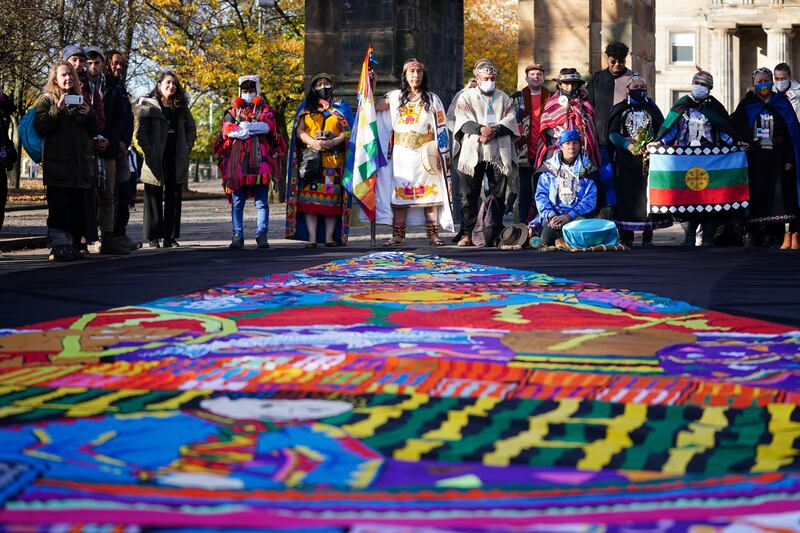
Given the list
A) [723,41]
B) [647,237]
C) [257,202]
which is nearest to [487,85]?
[647,237]

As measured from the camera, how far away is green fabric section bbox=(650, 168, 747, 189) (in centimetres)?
1494

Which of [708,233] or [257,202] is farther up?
[257,202]

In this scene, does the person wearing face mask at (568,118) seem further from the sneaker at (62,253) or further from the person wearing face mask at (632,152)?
the sneaker at (62,253)

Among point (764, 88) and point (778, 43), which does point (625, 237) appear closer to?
point (764, 88)

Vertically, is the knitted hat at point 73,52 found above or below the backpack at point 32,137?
above

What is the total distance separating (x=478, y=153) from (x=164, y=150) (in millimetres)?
3533

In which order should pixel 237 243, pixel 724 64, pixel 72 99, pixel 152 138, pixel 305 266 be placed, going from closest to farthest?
pixel 305 266 < pixel 72 99 < pixel 237 243 < pixel 152 138 < pixel 724 64

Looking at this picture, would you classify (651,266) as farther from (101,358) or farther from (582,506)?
(582,506)

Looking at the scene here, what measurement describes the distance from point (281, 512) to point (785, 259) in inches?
398

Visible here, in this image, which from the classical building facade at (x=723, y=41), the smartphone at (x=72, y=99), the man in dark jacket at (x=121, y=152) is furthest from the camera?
the classical building facade at (x=723, y=41)

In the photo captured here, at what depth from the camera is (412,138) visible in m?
15.6

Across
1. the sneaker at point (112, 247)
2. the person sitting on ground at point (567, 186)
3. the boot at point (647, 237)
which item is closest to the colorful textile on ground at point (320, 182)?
the sneaker at point (112, 247)

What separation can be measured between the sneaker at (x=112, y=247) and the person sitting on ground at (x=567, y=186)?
434 centimetres

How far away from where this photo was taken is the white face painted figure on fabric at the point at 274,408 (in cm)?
486
